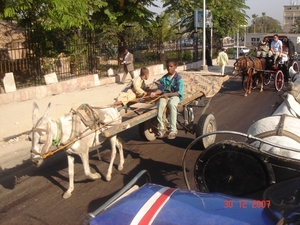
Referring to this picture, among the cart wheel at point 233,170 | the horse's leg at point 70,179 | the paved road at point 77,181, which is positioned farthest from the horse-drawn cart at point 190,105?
the cart wheel at point 233,170

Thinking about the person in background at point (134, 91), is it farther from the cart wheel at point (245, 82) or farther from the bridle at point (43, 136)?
the cart wheel at point (245, 82)

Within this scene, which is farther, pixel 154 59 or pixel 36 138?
pixel 154 59

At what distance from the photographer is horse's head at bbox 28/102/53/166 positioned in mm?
4871

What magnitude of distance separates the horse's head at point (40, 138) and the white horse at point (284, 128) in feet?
8.74

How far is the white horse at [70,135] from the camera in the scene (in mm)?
4906

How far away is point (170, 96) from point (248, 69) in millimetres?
9102

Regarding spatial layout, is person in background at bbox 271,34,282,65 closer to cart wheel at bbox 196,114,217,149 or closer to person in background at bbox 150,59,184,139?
cart wheel at bbox 196,114,217,149

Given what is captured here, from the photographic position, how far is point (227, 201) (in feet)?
9.18

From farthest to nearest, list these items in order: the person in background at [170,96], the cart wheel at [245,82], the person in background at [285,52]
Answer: the person in background at [285,52]
the cart wheel at [245,82]
the person in background at [170,96]

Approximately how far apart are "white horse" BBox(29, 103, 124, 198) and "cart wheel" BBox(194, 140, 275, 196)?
231 cm

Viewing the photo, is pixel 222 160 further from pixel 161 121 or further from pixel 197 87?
pixel 197 87

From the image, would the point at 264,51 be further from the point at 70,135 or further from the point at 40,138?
the point at 40,138

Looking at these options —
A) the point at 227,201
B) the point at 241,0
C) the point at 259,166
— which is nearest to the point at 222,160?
the point at 259,166

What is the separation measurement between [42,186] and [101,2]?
13.1m
